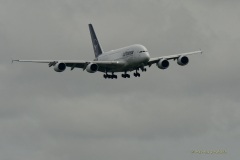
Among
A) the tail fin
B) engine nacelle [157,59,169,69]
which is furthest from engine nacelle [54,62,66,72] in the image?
the tail fin

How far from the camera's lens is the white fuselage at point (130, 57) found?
14312 cm

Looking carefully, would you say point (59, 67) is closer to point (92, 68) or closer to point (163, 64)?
point (92, 68)

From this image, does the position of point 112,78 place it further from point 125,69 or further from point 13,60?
point 13,60

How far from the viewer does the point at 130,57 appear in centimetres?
14475

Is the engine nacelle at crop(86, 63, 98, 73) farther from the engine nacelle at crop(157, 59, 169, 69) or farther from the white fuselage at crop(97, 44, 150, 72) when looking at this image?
the engine nacelle at crop(157, 59, 169, 69)

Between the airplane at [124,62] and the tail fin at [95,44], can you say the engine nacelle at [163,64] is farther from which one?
the tail fin at [95,44]

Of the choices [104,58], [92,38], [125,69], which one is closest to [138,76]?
[125,69]

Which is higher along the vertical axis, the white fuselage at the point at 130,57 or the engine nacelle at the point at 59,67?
the white fuselage at the point at 130,57

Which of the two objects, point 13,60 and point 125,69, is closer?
point 13,60

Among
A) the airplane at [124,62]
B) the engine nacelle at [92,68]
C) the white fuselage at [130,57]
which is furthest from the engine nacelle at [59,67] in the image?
the white fuselage at [130,57]

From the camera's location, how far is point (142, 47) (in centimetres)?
14488

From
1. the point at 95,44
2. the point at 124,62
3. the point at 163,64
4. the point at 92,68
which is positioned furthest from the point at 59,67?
the point at 95,44

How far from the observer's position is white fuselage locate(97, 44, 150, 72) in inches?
5635

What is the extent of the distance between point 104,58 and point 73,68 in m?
11.3
